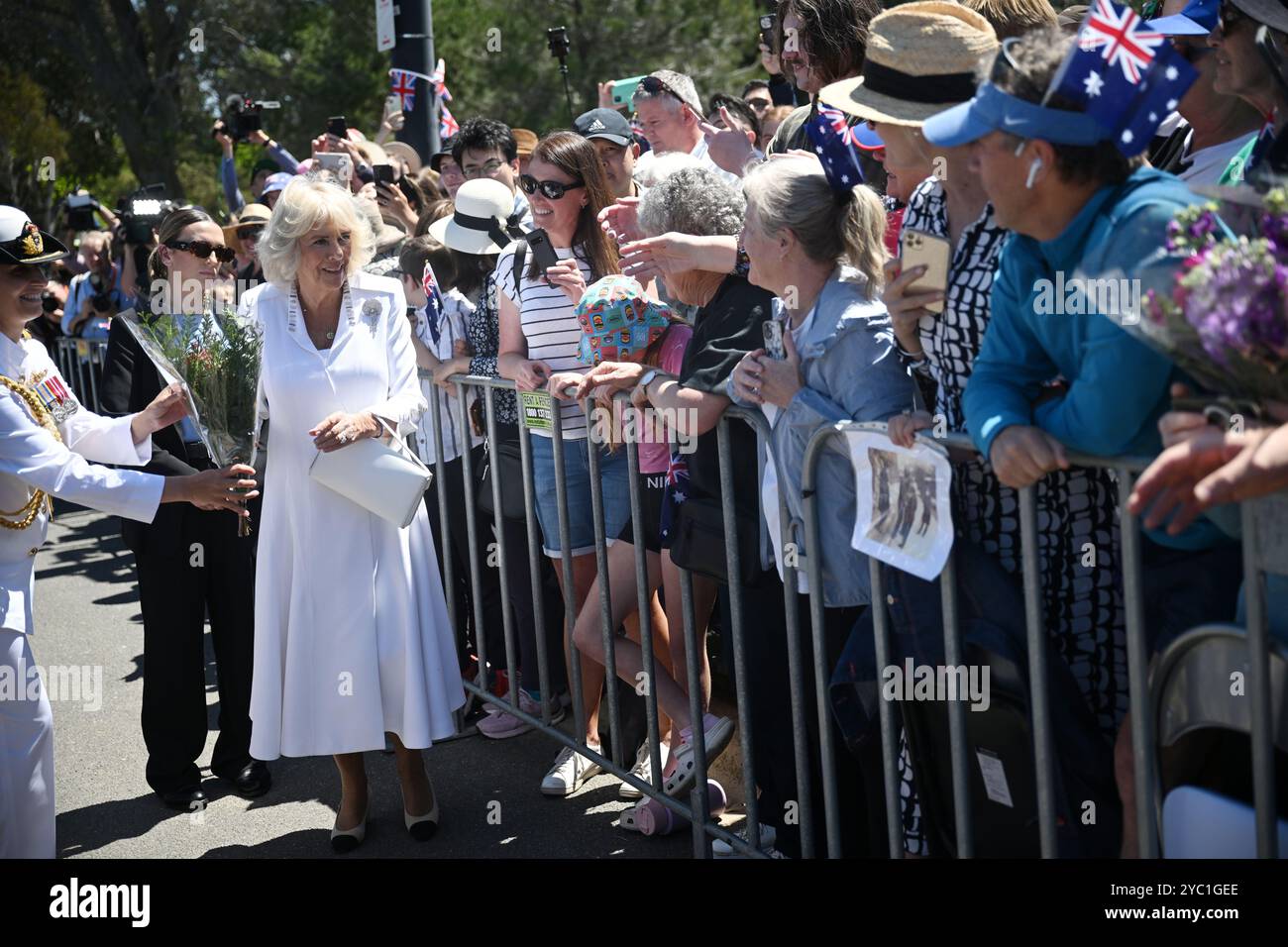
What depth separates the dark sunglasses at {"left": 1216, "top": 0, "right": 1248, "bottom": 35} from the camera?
355 centimetres

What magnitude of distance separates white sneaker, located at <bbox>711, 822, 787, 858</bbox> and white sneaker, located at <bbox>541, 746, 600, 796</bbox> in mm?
702

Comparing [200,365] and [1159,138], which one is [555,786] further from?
[1159,138]

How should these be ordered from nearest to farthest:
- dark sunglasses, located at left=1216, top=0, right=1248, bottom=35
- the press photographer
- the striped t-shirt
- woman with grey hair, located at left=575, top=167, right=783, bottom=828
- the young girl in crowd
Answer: dark sunglasses, located at left=1216, top=0, right=1248, bottom=35 → woman with grey hair, located at left=575, top=167, right=783, bottom=828 → the young girl in crowd → the striped t-shirt → the press photographer

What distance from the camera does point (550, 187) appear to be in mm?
5070

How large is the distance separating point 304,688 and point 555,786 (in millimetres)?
1001

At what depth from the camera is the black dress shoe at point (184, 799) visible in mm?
5285

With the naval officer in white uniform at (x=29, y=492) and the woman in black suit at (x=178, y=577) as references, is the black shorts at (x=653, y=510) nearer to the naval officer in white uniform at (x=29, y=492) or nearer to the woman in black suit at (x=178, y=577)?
the naval officer in white uniform at (x=29, y=492)

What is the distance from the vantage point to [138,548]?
17.7ft

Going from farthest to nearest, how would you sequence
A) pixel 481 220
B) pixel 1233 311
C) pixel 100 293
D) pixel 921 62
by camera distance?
1. pixel 100 293
2. pixel 481 220
3. pixel 921 62
4. pixel 1233 311

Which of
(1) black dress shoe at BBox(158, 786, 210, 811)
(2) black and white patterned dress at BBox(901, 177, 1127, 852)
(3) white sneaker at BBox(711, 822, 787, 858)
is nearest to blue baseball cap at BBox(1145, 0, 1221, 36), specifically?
(2) black and white patterned dress at BBox(901, 177, 1127, 852)

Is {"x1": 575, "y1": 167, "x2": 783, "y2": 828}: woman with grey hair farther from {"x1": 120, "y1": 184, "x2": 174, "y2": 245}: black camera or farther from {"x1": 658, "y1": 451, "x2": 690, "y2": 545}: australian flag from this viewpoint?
{"x1": 120, "y1": 184, "x2": 174, "y2": 245}: black camera

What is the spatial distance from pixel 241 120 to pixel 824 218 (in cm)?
823

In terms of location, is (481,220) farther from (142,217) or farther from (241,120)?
(241,120)

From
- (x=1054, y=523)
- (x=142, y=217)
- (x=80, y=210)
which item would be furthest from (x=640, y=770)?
(x=80, y=210)
